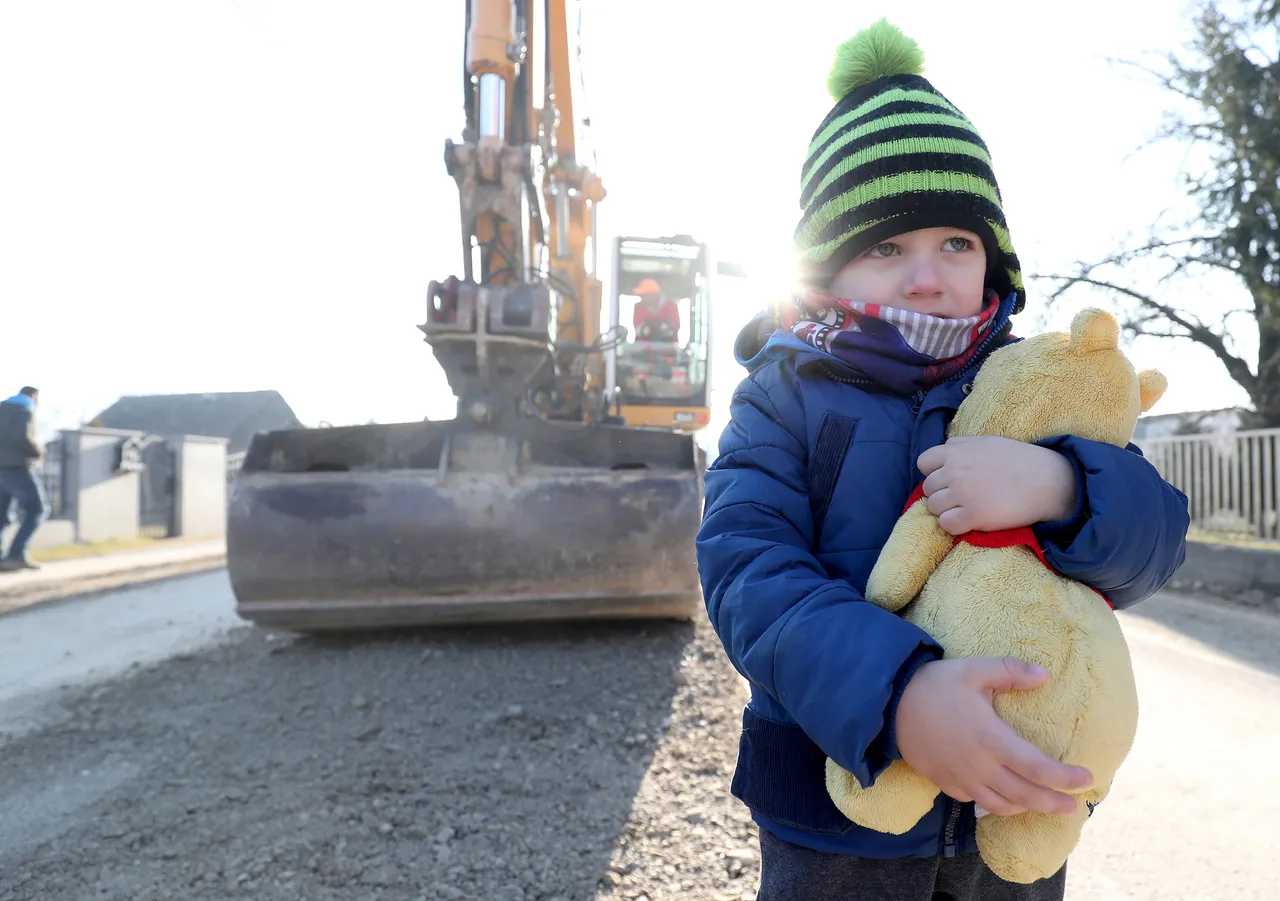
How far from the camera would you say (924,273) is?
1056mm

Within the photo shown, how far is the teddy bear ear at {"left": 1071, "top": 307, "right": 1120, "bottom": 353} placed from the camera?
92cm

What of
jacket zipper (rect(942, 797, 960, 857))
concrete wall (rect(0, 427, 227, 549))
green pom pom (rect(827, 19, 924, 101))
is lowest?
concrete wall (rect(0, 427, 227, 549))

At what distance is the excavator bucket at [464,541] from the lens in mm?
3420

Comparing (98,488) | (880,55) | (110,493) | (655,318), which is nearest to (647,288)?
(655,318)

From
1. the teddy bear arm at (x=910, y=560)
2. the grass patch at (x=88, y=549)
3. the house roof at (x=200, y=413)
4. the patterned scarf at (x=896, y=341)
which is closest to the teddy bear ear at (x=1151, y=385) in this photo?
the patterned scarf at (x=896, y=341)

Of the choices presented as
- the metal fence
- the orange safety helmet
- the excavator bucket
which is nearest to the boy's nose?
the excavator bucket

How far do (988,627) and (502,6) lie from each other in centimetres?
399

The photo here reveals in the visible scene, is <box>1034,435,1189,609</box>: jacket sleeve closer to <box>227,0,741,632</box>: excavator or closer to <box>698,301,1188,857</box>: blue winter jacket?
<box>698,301,1188,857</box>: blue winter jacket

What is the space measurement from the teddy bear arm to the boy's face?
0.30 m

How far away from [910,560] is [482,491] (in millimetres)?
2734

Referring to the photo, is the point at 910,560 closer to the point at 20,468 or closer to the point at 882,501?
the point at 882,501

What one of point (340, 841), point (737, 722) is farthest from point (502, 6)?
point (340, 841)

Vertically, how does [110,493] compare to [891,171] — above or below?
below

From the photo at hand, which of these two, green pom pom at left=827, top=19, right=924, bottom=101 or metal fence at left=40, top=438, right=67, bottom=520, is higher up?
green pom pom at left=827, top=19, right=924, bottom=101
